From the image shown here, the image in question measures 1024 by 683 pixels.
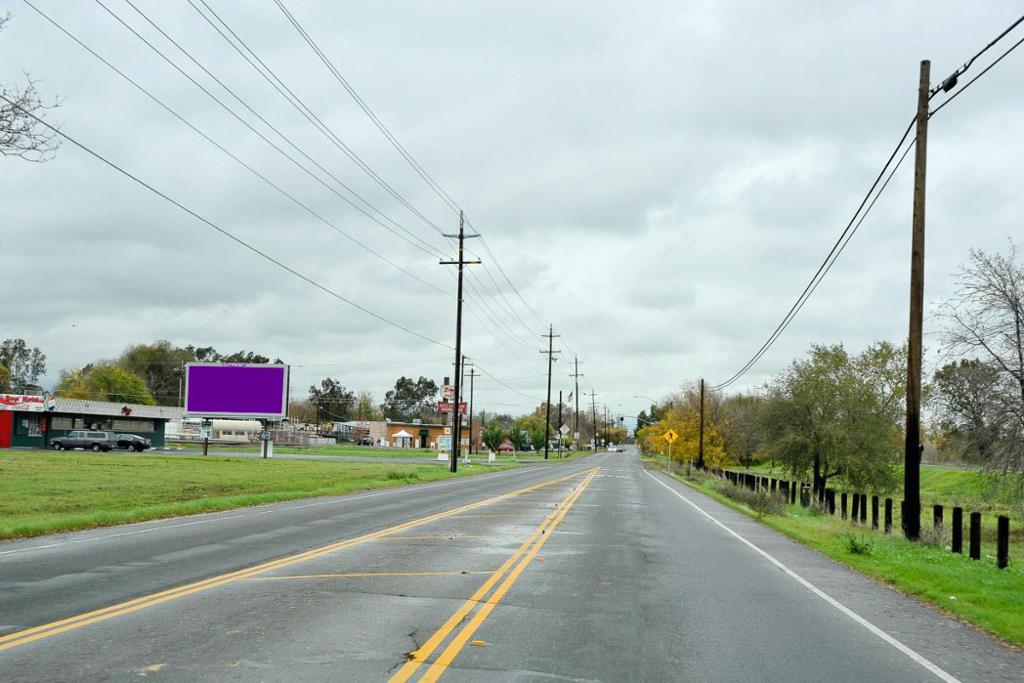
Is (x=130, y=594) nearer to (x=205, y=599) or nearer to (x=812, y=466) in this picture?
(x=205, y=599)

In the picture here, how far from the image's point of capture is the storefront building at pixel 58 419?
7044 cm

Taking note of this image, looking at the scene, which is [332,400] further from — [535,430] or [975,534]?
[975,534]

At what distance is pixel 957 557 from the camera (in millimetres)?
16953

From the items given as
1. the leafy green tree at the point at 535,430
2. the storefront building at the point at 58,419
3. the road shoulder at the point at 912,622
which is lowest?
the leafy green tree at the point at 535,430

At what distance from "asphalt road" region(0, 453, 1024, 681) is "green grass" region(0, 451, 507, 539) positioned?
2473mm

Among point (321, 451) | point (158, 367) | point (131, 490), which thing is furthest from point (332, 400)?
point (131, 490)

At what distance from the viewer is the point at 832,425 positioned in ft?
157

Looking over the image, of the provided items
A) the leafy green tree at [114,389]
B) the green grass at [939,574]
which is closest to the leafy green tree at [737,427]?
the green grass at [939,574]

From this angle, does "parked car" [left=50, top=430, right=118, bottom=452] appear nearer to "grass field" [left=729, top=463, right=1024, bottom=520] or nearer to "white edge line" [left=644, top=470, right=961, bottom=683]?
"grass field" [left=729, top=463, right=1024, bottom=520]

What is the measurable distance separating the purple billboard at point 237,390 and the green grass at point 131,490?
25.3m

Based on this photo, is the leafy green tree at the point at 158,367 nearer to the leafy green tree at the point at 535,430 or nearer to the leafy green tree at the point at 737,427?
the leafy green tree at the point at 535,430

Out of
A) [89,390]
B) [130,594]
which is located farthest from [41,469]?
[89,390]

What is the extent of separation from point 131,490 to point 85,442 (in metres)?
45.6

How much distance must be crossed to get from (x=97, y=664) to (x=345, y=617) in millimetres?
2563
